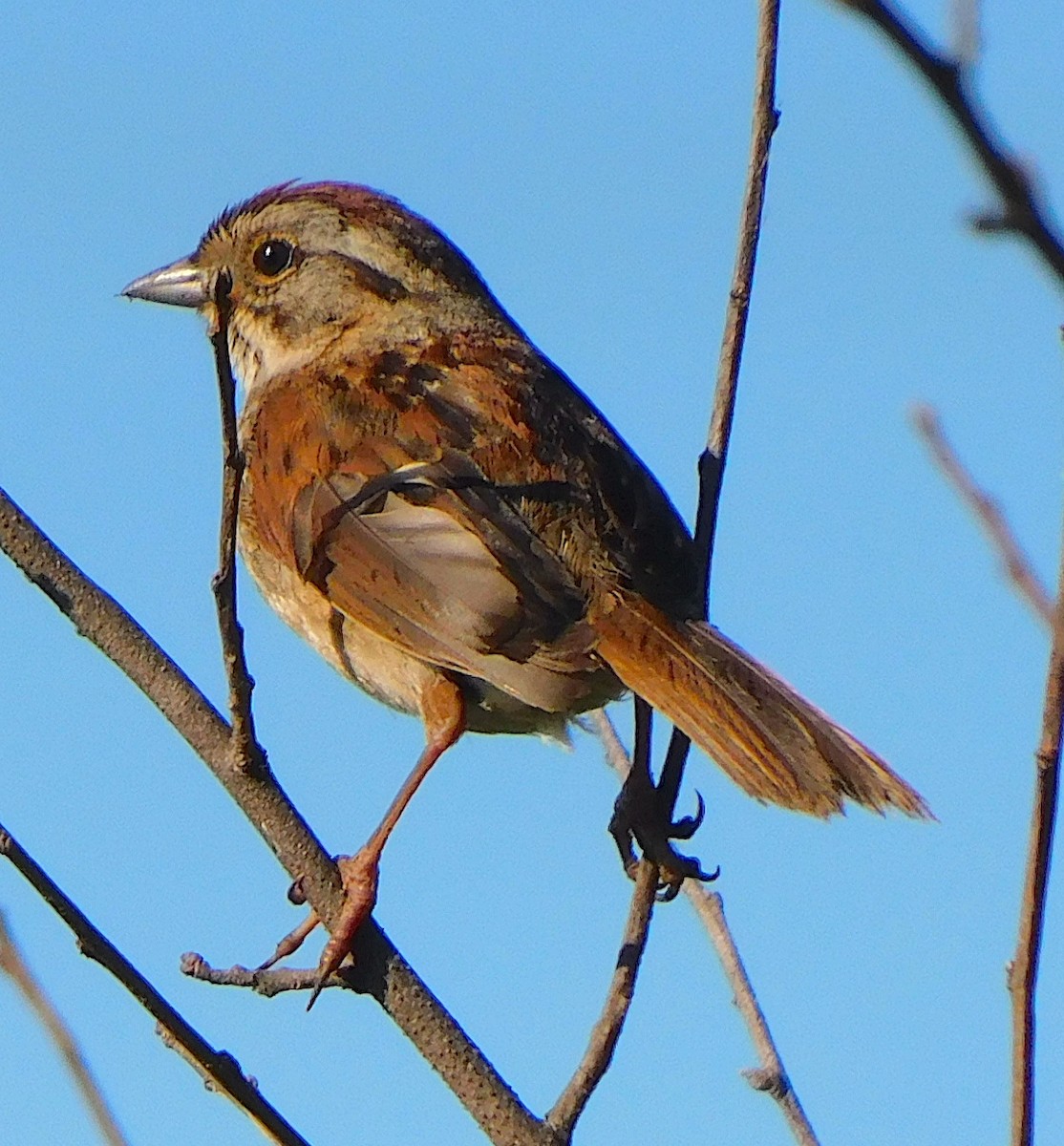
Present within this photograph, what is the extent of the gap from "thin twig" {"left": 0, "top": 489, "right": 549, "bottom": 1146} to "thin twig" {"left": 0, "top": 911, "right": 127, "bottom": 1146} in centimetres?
46

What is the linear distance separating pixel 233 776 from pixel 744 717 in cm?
113

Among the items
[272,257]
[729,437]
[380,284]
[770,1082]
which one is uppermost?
[272,257]

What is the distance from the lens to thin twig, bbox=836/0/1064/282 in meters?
1.10

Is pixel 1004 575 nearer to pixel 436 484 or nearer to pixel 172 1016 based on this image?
pixel 172 1016

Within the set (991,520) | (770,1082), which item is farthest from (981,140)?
(770,1082)

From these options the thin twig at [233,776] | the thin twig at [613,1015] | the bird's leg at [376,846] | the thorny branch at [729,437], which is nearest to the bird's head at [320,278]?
the bird's leg at [376,846]

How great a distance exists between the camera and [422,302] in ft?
17.6

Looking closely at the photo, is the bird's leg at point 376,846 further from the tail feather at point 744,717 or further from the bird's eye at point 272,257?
the bird's eye at point 272,257

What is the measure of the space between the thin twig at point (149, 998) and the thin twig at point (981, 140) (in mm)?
1930

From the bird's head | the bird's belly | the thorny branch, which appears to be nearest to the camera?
the thorny branch

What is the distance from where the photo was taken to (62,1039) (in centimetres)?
265

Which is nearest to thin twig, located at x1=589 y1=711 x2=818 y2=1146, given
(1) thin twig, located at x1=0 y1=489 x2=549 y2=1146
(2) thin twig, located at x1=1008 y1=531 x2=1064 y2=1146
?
(1) thin twig, located at x1=0 y1=489 x2=549 y2=1146

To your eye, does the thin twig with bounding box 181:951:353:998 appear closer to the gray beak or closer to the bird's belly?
the bird's belly

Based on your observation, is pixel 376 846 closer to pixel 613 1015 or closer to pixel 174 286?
pixel 613 1015
